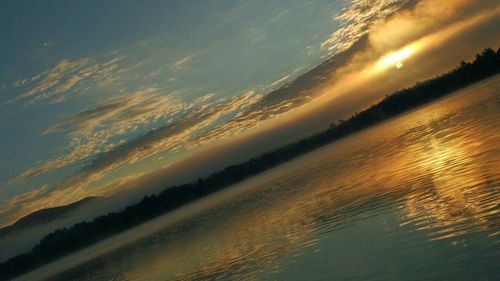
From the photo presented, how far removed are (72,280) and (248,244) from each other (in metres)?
43.9

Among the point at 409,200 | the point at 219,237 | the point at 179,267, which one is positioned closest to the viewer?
the point at 409,200

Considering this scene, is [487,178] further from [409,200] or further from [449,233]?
[449,233]

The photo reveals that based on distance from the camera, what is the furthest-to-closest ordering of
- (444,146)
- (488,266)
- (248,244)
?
(444,146) < (248,244) < (488,266)

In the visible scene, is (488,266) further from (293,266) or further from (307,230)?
(307,230)

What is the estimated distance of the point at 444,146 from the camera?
5869 cm

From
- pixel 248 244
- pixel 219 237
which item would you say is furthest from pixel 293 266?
pixel 219 237

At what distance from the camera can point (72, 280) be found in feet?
252

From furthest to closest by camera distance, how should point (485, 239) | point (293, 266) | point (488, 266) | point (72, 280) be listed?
point (72, 280) → point (293, 266) → point (485, 239) → point (488, 266)

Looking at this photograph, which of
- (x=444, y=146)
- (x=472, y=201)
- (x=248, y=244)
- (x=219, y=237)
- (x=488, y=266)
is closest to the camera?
(x=488, y=266)

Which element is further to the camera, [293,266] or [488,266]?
[293,266]

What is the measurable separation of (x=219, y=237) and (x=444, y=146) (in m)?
25.0

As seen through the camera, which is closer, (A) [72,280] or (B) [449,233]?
(B) [449,233]

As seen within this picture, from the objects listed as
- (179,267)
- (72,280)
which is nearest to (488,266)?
(179,267)

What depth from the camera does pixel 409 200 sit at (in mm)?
32656
